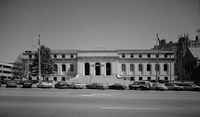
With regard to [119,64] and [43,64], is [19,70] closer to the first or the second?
[43,64]

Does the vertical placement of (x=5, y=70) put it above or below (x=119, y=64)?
below

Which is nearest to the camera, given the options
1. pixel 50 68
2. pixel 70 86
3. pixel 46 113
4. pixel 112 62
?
pixel 46 113

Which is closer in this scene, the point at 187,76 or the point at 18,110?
the point at 18,110

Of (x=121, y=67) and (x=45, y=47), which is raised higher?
(x=45, y=47)

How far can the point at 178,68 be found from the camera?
63656 mm

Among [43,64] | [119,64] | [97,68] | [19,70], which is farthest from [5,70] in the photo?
[119,64]

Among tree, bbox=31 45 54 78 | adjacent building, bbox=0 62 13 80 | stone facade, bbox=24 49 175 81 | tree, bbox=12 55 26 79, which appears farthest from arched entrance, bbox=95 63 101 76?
adjacent building, bbox=0 62 13 80

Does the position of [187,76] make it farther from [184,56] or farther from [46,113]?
[46,113]

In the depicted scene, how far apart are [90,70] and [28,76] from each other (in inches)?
894

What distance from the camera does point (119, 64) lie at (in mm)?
64125

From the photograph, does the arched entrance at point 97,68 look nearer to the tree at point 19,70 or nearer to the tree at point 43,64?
the tree at point 43,64

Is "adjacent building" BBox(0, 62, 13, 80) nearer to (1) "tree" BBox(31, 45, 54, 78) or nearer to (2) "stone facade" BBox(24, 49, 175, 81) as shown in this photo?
(2) "stone facade" BBox(24, 49, 175, 81)

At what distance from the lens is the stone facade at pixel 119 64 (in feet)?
206

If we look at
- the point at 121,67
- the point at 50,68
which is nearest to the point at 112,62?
the point at 121,67
